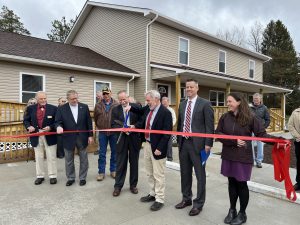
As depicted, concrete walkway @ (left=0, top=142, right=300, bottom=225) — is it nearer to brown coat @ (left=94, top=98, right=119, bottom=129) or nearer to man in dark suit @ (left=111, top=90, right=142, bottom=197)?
man in dark suit @ (left=111, top=90, right=142, bottom=197)

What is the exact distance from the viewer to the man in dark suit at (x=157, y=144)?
378 cm

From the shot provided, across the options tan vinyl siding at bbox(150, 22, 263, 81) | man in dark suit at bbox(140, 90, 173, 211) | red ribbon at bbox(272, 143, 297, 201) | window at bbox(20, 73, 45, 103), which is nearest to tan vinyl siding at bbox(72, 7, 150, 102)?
tan vinyl siding at bbox(150, 22, 263, 81)

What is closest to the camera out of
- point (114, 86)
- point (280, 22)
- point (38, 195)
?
point (38, 195)

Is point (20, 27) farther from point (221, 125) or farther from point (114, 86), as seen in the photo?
point (221, 125)

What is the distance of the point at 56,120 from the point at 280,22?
4995cm

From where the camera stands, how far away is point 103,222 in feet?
11.1

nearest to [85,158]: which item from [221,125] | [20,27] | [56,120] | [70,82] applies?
[56,120]

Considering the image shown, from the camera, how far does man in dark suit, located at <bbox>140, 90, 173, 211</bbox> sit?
3.78 metres

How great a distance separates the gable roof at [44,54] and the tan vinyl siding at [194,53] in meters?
1.76

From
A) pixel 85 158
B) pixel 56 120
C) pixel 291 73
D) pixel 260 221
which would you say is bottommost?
pixel 260 221

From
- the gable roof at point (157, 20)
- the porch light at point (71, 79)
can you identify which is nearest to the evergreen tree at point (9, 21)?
the gable roof at point (157, 20)

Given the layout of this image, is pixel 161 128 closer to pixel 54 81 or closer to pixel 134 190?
pixel 134 190

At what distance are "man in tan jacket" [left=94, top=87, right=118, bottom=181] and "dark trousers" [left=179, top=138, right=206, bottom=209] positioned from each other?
6.62ft

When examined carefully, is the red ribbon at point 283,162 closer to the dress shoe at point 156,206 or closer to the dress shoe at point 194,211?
the dress shoe at point 194,211
